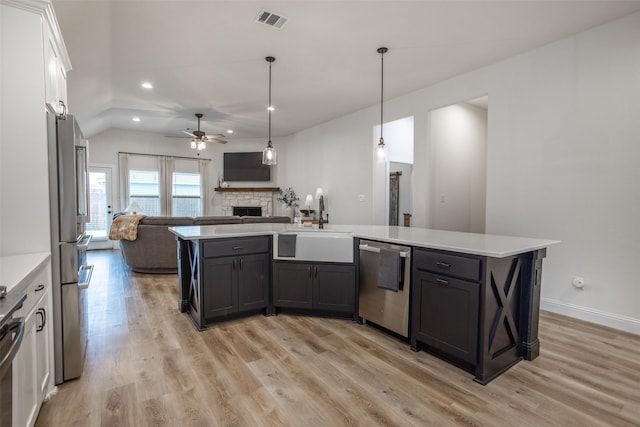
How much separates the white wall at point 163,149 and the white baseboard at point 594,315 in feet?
20.8

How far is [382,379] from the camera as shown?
6.79 feet

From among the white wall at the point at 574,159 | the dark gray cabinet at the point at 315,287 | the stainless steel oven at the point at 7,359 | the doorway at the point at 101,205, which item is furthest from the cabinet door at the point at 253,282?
the doorway at the point at 101,205

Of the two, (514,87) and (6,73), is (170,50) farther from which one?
(514,87)

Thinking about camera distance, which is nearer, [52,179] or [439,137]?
[52,179]

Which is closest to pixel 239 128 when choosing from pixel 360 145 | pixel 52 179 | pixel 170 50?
pixel 360 145

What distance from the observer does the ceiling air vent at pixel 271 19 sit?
111 inches

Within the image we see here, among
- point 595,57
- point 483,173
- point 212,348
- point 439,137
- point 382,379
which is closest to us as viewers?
point 382,379

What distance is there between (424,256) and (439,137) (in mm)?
3117

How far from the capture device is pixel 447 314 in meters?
2.21

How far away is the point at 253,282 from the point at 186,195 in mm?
6032

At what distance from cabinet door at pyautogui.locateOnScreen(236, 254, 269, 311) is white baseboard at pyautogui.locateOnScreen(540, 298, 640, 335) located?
3.04 m

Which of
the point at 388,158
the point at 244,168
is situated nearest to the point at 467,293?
the point at 388,158

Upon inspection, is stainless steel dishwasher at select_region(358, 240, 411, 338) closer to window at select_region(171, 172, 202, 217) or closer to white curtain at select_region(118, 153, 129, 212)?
window at select_region(171, 172, 202, 217)

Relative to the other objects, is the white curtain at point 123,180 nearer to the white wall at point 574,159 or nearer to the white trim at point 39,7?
the white trim at point 39,7
